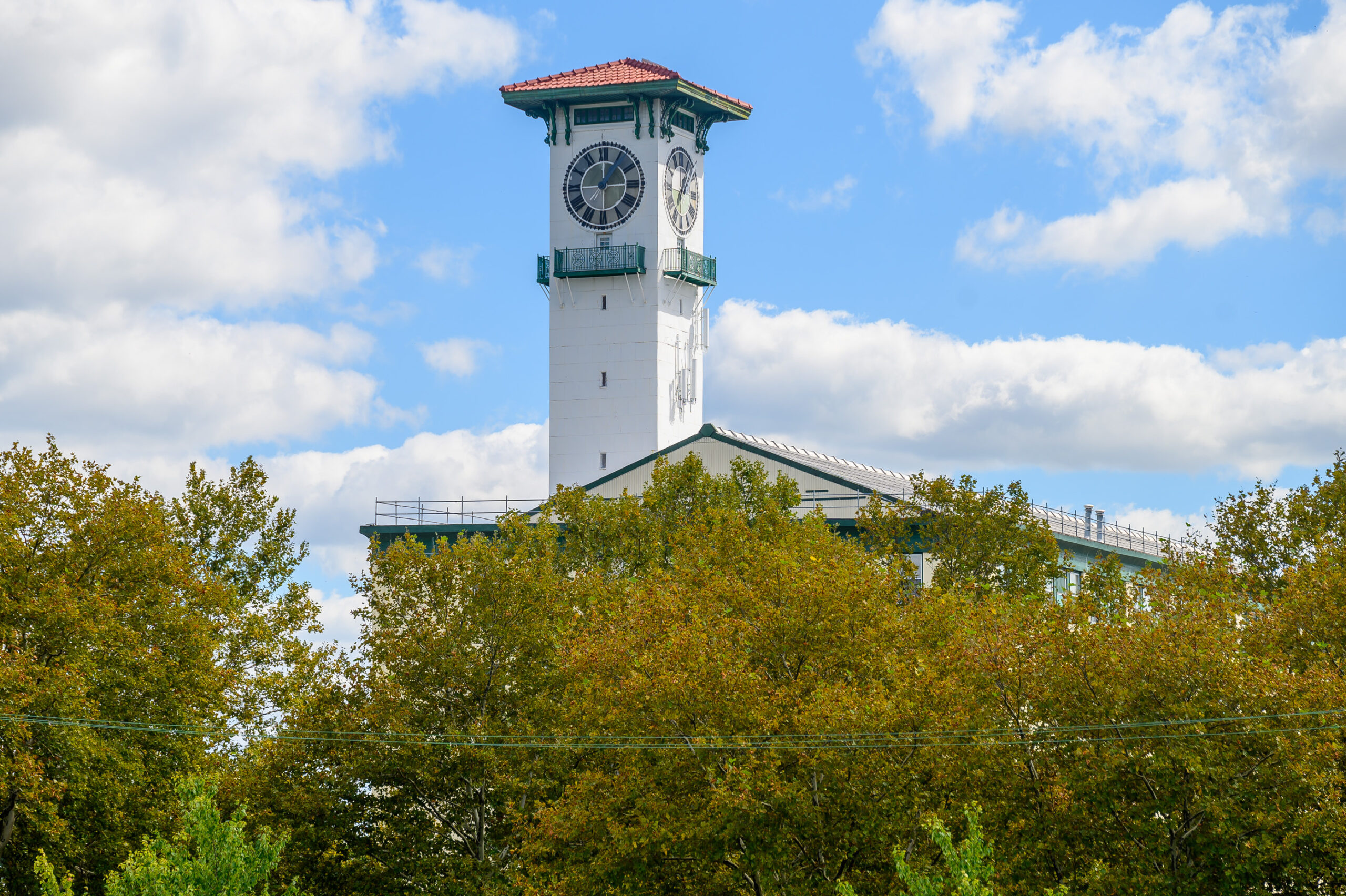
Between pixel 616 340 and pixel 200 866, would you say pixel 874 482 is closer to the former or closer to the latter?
pixel 616 340

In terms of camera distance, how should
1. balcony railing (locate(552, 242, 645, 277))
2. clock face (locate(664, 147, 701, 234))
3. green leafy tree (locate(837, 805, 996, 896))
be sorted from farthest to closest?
clock face (locate(664, 147, 701, 234)), balcony railing (locate(552, 242, 645, 277)), green leafy tree (locate(837, 805, 996, 896))

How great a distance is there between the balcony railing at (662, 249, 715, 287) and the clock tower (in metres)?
0.08

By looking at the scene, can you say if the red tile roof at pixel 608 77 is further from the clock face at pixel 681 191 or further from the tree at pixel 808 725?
the tree at pixel 808 725

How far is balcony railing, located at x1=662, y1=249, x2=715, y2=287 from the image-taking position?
8206cm

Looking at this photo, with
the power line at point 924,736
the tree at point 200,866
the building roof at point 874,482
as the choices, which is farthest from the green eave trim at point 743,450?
the tree at point 200,866

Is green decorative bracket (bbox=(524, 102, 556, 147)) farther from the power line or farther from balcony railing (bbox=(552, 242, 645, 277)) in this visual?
the power line

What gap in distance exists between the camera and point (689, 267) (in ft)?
274

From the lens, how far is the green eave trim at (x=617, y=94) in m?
80.3

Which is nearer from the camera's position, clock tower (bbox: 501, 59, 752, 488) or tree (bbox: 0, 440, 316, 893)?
tree (bbox: 0, 440, 316, 893)

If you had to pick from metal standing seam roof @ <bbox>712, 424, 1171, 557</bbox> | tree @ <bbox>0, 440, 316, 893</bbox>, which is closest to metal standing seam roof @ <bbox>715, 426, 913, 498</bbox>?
metal standing seam roof @ <bbox>712, 424, 1171, 557</bbox>

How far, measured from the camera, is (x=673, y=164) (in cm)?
8262

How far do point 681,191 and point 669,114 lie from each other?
4.06 m

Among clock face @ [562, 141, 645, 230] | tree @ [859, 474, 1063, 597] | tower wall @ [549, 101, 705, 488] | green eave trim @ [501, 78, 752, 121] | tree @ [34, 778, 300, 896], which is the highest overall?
green eave trim @ [501, 78, 752, 121]

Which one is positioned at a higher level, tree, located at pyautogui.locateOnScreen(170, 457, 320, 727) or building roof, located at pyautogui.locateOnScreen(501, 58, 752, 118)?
building roof, located at pyautogui.locateOnScreen(501, 58, 752, 118)
